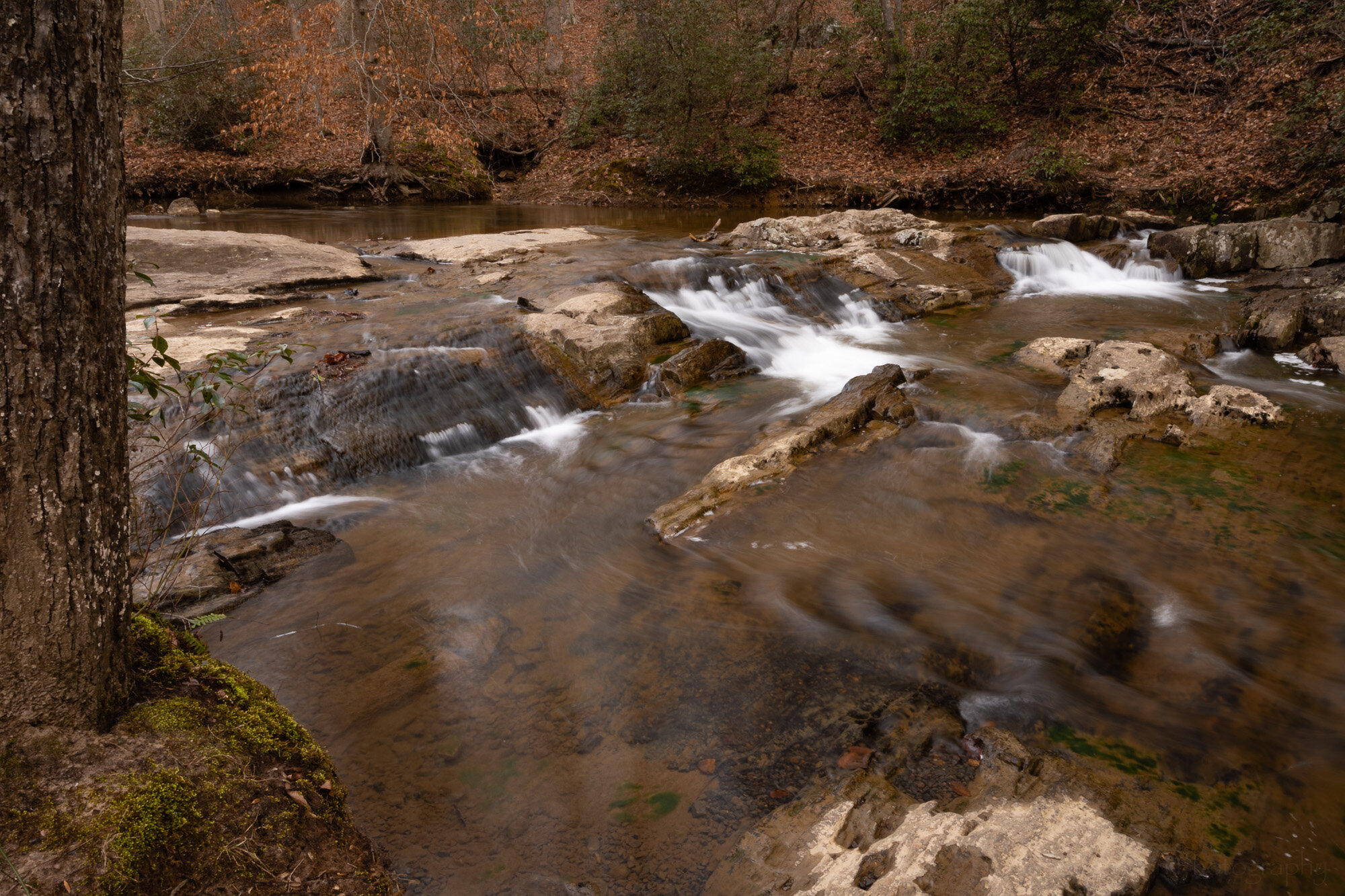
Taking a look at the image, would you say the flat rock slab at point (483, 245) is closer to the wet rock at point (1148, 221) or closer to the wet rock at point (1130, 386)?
the wet rock at point (1130, 386)

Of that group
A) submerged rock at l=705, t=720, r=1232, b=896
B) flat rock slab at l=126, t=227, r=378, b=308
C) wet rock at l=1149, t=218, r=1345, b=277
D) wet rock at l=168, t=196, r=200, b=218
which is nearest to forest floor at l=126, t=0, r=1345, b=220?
wet rock at l=168, t=196, r=200, b=218

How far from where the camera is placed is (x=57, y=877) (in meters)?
1.78

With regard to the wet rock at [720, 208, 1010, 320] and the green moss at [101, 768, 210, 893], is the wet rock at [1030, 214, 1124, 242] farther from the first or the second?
the green moss at [101, 768, 210, 893]

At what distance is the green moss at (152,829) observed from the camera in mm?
1865

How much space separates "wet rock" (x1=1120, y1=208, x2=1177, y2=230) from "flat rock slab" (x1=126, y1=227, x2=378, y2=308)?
13.8 metres

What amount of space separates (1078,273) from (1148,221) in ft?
12.3

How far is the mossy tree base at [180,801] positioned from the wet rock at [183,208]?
19875 millimetres

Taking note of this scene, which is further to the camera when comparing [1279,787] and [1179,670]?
[1179,670]

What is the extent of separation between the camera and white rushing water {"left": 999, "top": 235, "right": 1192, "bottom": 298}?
38.2ft

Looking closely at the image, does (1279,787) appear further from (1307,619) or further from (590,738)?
(590,738)

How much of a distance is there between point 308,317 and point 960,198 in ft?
50.8

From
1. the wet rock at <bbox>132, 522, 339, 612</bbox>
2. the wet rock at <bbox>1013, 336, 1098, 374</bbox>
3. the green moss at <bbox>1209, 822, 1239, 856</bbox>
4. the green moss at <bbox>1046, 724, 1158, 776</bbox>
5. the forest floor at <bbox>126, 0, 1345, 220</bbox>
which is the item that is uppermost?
the forest floor at <bbox>126, 0, 1345, 220</bbox>

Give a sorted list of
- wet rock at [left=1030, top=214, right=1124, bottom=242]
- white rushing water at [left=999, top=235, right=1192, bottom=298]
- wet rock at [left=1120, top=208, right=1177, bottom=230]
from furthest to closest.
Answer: wet rock at [left=1120, top=208, right=1177, bottom=230] → wet rock at [left=1030, top=214, right=1124, bottom=242] → white rushing water at [left=999, top=235, right=1192, bottom=298]

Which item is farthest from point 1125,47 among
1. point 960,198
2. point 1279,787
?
point 1279,787
